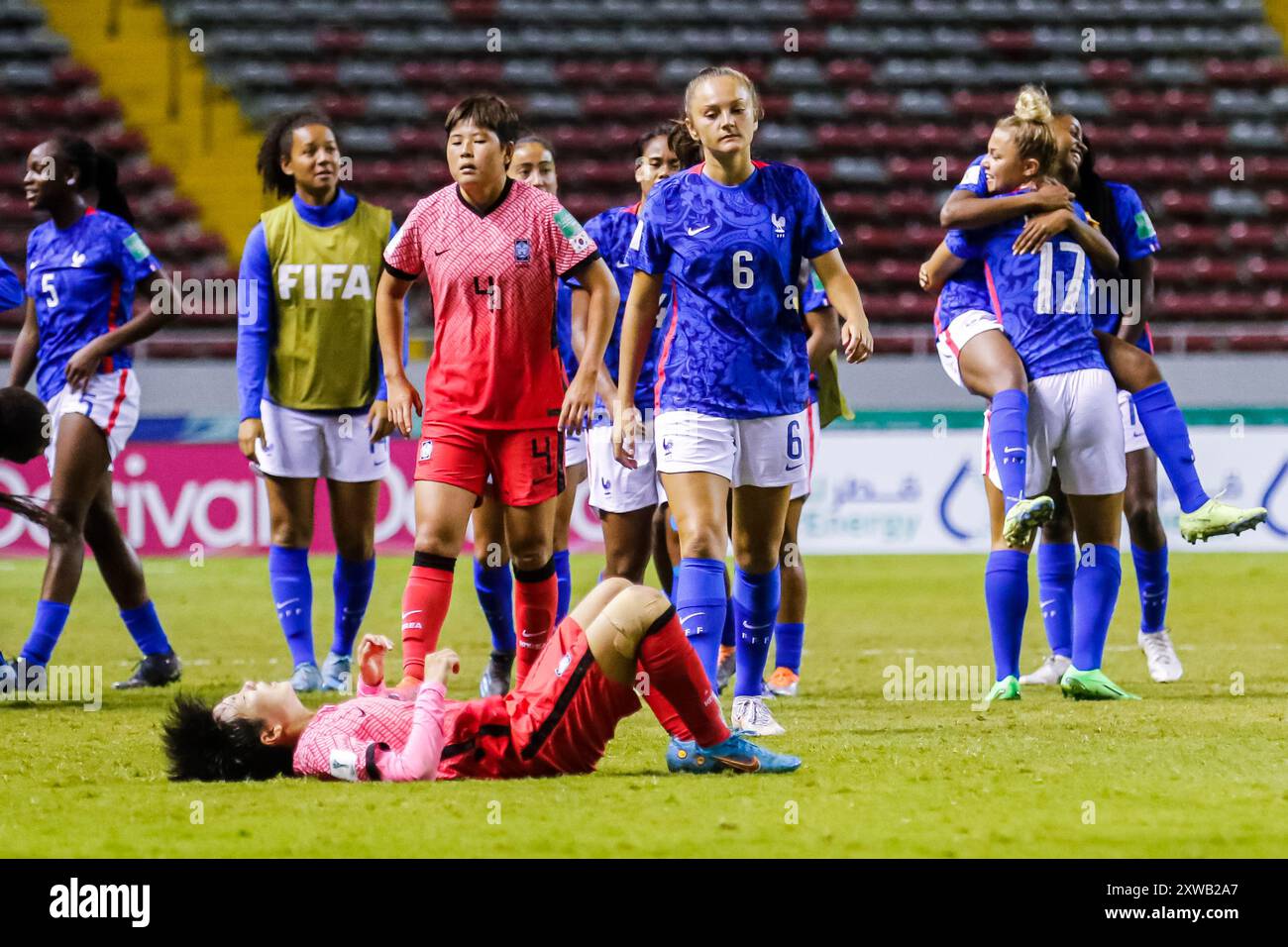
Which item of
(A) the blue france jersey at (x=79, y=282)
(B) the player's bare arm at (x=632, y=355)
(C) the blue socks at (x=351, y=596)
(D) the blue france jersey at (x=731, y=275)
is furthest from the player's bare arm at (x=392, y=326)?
(A) the blue france jersey at (x=79, y=282)

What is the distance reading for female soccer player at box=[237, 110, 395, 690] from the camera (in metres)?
7.31

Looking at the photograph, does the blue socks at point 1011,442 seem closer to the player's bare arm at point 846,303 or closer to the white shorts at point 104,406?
the player's bare arm at point 846,303

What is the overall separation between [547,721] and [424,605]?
1096mm

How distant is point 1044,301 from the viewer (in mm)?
6633

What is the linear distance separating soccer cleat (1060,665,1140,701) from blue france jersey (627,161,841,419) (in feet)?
5.85

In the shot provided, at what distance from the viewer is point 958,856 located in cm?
367

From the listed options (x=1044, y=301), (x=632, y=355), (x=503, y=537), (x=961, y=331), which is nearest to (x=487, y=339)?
(x=632, y=355)

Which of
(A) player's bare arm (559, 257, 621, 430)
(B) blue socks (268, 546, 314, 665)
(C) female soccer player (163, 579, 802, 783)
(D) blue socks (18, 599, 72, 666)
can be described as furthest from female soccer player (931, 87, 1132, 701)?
(D) blue socks (18, 599, 72, 666)

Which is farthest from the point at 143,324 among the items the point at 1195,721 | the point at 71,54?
the point at 71,54

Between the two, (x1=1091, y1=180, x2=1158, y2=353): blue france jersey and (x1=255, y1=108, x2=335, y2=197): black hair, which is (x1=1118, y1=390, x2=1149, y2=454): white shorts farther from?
(x1=255, y1=108, x2=335, y2=197): black hair

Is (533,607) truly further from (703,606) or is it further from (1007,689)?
(1007,689)

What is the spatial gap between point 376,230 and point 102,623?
4.37 m

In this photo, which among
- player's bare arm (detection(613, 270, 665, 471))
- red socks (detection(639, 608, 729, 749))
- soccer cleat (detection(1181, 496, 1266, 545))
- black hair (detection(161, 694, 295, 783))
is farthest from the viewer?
soccer cleat (detection(1181, 496, 1266, 545))

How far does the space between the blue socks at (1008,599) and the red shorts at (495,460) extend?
1.68 metres
